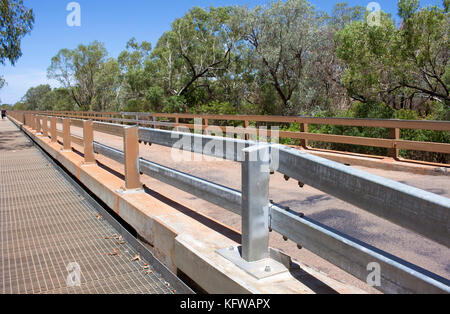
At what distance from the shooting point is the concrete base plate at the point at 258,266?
2.53 meters

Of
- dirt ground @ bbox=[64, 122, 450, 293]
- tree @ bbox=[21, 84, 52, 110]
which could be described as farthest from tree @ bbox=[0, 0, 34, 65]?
tree @ bbox=[21, 84, 52, 110]

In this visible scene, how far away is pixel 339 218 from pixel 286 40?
24.0 meters

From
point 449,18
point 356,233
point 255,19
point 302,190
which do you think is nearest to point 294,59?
point 255,19

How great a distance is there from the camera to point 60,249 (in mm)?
4211

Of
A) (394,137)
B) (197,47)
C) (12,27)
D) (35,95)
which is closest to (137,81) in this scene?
(197,47)

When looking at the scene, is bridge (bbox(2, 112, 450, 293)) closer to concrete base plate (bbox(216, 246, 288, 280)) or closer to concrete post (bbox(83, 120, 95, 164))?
concrete base plate (bbox(216, 246, 288, 280))

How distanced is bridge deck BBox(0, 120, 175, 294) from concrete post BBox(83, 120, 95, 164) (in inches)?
25.0

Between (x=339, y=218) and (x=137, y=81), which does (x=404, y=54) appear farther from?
(x=137, y=81)

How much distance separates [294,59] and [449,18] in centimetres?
1435

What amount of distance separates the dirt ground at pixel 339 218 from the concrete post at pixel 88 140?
1.21m

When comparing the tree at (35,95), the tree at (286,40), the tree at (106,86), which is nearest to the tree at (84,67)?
the tree at (106,86)

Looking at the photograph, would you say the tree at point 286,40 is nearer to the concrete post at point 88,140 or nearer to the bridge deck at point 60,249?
the concrete post at point 88,140
